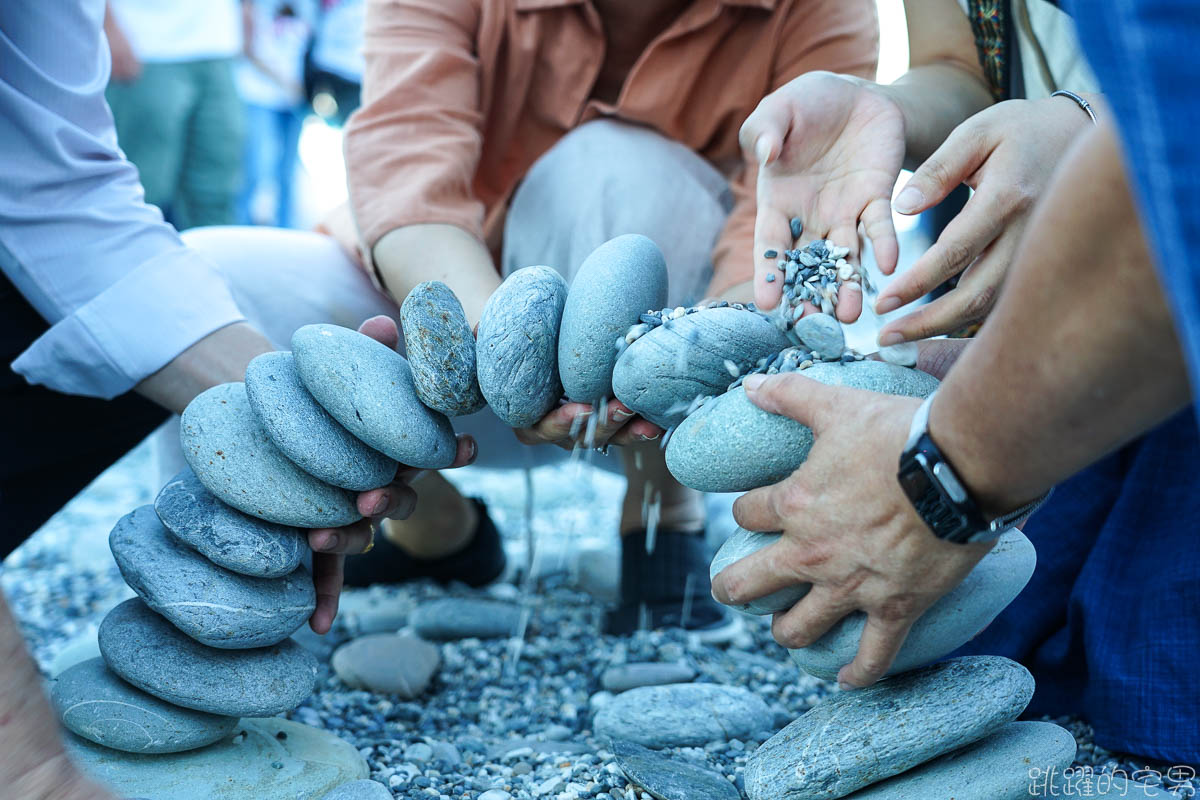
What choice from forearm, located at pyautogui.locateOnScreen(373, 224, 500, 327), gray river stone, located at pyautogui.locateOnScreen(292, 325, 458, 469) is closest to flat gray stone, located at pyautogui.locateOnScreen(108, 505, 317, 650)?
gray river stone, located at pyautogui.locateOnScreen(292, 325, 458, 469)

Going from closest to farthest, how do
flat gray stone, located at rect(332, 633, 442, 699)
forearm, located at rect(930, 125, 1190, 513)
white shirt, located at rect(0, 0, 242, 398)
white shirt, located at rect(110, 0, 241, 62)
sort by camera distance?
forearm, located at rect(930, 125, 1190, 513)
white shirt, located at rect(0, 0, 242, 398)
flat gray stone, located at rect(332, 633, 442, 699)
white shirt, located at rect(110, 0, 241, 62)

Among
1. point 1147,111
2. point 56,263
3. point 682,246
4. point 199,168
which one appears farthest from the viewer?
point 199,168

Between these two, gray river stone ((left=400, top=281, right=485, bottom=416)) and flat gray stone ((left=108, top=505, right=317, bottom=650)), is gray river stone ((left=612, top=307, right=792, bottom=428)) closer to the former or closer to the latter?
gray river stone ((left=400, top=281, right=485, bottom=416))

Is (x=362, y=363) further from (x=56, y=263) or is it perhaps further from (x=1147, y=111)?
(x=1147, y=111)

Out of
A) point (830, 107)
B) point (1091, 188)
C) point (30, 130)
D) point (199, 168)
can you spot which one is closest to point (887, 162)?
point (830, 107)

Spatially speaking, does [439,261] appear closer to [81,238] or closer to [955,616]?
[81,238]

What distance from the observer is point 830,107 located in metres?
1.53

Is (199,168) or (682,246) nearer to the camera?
(682,246)

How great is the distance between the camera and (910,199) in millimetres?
1286

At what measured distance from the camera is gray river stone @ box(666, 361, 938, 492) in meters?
1.19

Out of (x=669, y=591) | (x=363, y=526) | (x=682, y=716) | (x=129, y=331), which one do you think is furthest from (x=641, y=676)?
(x=129, y=331)

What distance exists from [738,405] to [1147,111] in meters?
0.62

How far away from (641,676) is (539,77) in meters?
1.26

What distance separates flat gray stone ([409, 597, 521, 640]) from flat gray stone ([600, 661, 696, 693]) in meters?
0.36
